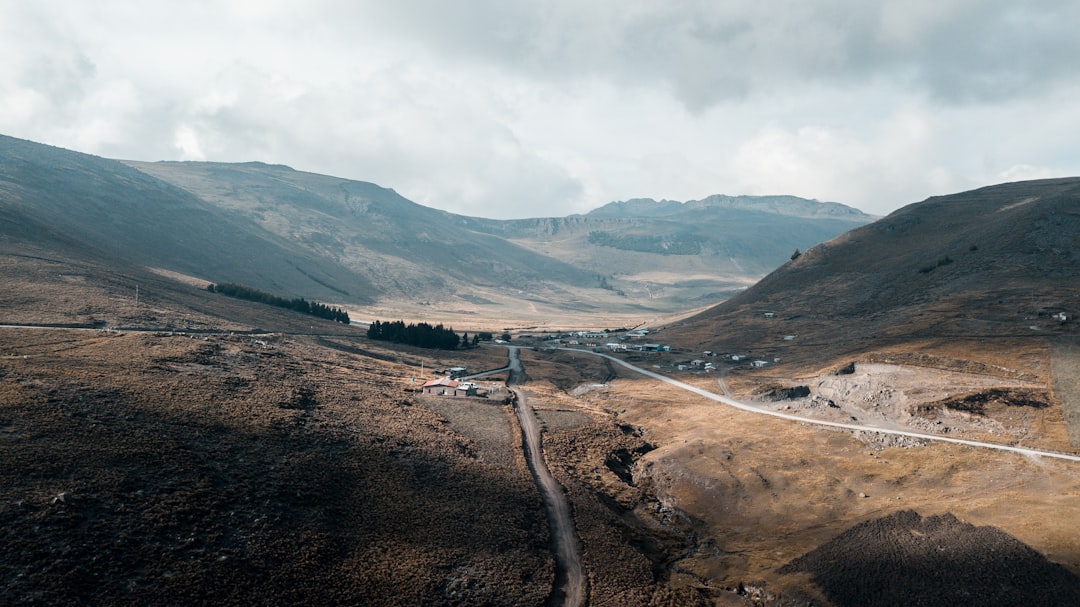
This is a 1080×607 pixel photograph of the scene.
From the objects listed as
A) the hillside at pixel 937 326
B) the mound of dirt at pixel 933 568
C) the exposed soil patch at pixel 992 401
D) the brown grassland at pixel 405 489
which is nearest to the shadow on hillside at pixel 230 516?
the brown grassland at pixel 405 489

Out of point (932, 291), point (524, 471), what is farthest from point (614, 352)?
point (524, 471)

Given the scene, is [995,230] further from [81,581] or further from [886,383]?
[81,581]

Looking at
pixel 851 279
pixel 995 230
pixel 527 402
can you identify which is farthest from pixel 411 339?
pixel 995 230

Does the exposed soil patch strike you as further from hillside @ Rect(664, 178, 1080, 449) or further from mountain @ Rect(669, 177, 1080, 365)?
mountain @ Rect(669, 177, 1080, 365)

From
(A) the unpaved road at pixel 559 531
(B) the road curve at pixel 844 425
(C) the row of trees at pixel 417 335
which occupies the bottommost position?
(A) the unpaved road at pixel 559 531

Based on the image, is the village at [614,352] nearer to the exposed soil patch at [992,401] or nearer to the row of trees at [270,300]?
→ the exposed soil patch at [992,401]

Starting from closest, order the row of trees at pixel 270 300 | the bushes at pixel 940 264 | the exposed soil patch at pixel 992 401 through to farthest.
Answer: the exposed soil patch at pixel 992 401
the bushes at pixel 940 264
the row of trees at pixel 270 300
